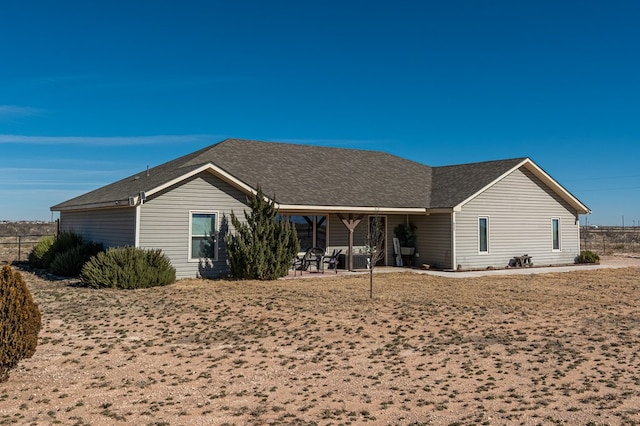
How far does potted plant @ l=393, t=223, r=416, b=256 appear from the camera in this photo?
22094 mm

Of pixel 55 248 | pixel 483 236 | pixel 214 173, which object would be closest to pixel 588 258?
pixel 483 236

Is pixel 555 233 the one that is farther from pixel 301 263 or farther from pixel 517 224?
pixel 301 263

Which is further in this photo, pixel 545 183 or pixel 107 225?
pixel 545 183

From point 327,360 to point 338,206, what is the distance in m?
11.6

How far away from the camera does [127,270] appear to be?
14.6 m

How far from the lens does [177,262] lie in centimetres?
1642

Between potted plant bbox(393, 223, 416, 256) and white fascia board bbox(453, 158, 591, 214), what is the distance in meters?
2.64

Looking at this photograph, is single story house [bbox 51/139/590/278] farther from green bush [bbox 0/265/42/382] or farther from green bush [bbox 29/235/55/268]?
green bush [bbox 0/265/42/382]

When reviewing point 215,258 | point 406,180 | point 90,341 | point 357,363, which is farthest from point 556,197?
point 90,341

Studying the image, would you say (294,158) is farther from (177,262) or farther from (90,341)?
(90,341)

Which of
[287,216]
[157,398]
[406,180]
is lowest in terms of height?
[157,398]

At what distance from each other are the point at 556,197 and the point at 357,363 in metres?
19.7

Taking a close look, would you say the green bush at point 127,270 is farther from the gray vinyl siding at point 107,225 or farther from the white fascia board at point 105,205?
the white fascia board at point 105,205

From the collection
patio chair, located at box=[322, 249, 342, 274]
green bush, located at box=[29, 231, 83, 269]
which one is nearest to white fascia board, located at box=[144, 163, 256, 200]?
patio chair, located at box=[322, 249, 342, 274]
